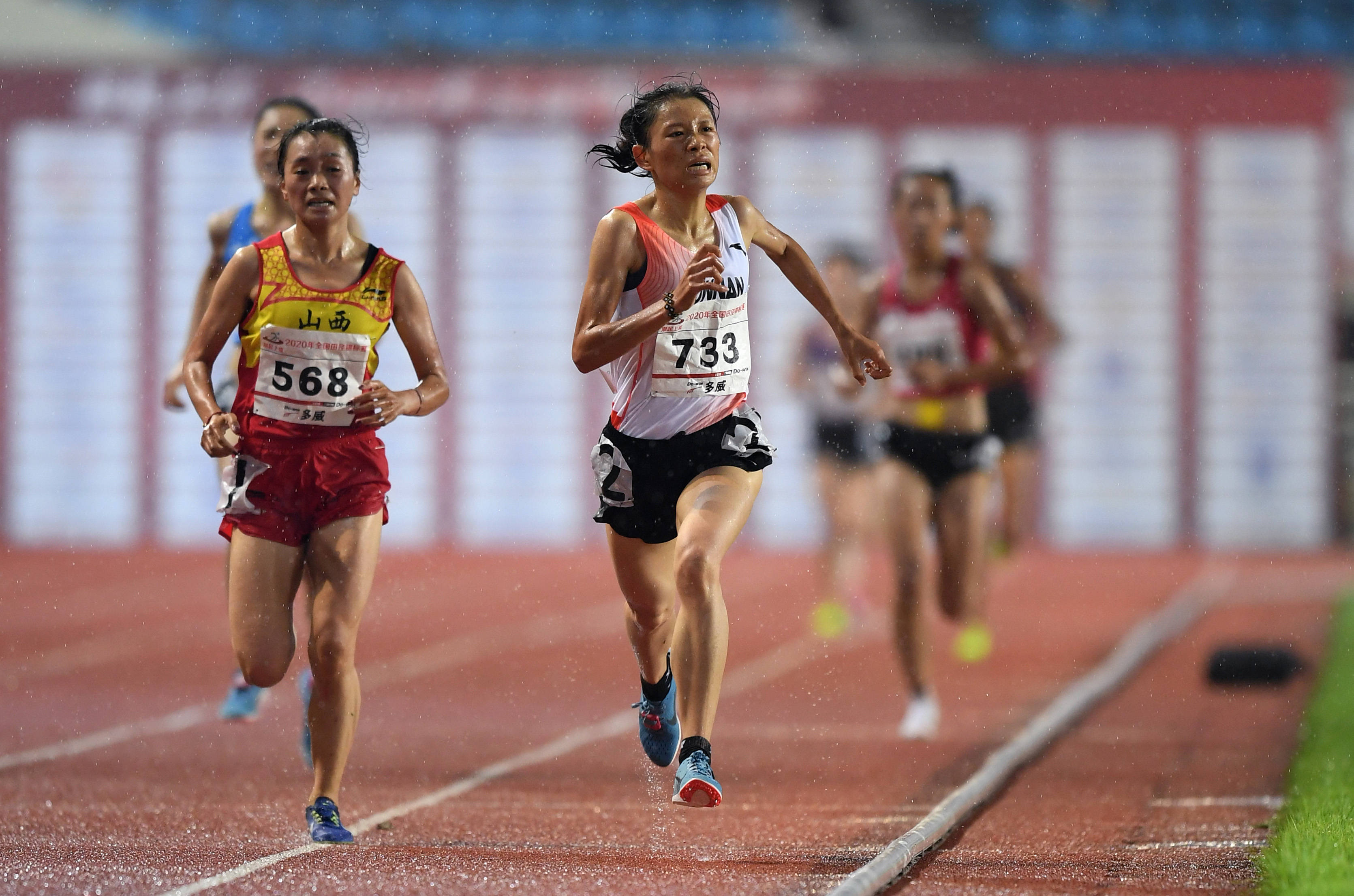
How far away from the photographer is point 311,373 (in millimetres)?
5164

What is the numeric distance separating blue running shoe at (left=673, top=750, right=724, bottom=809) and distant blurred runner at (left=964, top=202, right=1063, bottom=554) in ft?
19.5

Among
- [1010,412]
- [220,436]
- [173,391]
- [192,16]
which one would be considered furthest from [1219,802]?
[192,16]

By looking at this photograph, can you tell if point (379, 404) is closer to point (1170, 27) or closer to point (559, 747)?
point (559, 747)

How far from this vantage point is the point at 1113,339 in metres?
21.3

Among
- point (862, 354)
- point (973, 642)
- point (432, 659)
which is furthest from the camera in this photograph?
point (432, 659)

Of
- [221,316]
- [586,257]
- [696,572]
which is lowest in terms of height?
[696,572]

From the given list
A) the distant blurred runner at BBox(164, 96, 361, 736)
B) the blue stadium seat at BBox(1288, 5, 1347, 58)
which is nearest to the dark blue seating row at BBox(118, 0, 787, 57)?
the blue stadium seat at BBox(1288, 5, 1347, 58)

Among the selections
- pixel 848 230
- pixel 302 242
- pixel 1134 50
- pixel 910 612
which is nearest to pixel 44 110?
pixel 848 230

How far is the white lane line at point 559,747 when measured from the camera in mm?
4863

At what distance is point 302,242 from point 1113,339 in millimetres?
16994

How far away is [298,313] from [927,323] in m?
3.42

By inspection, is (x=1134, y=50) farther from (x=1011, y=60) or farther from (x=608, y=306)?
(x=608, y=306)

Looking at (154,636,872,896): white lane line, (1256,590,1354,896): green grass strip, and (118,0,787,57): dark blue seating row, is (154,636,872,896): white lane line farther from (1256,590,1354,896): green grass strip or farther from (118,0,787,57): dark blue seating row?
(118,0,787,57): dark blue seating row

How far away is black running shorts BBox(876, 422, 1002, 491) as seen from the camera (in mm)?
7938
